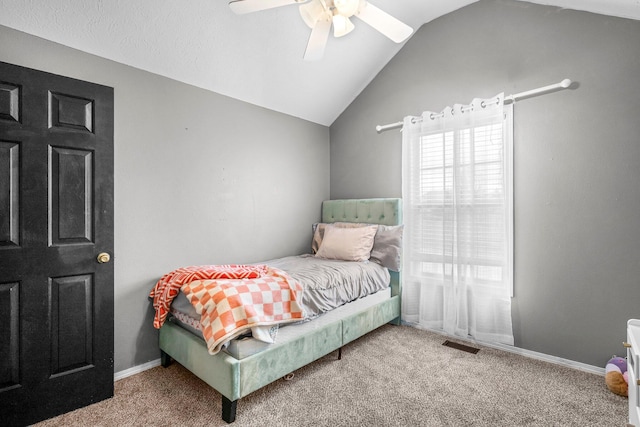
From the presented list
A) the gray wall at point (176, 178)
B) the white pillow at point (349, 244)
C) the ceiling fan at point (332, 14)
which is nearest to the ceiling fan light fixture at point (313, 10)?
the ceiling fan at point (332, 14)

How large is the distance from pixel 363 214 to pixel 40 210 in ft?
8.66

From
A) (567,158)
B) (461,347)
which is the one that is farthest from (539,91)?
(461,347)

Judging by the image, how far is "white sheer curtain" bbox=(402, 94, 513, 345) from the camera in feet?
8.32

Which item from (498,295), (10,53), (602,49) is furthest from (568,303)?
(10,53)

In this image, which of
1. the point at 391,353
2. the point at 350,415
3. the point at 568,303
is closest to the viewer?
the point at 350,415

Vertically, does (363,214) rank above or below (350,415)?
above

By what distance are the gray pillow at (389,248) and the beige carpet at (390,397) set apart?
2.81 ft

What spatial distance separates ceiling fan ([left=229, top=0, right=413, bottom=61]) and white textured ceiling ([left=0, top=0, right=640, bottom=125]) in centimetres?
71

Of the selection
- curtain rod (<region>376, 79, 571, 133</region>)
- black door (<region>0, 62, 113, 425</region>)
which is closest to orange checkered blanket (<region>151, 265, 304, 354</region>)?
black door (<region>0, 62, 113, 425</region>)

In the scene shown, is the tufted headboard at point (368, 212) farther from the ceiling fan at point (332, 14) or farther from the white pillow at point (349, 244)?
the ceiling fan at point (332, 14)

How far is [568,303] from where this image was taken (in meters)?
2.33

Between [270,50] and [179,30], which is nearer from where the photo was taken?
A: [179,30]

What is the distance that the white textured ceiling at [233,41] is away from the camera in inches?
74.8

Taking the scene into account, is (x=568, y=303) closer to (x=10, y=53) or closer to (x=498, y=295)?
(x=498, y=295)
